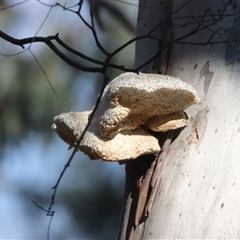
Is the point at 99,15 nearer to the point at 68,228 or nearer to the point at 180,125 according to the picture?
the point at 68,228

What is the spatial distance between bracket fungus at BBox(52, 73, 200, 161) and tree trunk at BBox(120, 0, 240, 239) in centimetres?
4

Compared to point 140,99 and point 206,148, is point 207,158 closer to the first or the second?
point 206,148

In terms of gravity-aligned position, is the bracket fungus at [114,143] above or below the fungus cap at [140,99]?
below

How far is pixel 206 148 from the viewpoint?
68 centimetres

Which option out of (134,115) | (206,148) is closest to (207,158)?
(206,148)

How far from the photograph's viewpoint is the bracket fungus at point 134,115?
66cm

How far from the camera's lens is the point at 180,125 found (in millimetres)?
699

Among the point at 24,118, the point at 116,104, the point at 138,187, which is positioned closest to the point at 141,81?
the point at 116,104

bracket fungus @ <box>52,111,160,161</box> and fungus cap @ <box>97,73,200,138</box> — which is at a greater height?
fungus cap @ <box>97,73,200,138</box>

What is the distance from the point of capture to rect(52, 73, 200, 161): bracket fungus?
656mm

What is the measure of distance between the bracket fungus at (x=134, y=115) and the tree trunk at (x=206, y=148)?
0.04 metres

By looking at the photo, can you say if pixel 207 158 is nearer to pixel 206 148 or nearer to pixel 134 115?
pixel 206 148

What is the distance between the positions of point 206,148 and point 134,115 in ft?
0.38

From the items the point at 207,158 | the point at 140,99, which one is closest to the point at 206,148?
the point at 207,158
